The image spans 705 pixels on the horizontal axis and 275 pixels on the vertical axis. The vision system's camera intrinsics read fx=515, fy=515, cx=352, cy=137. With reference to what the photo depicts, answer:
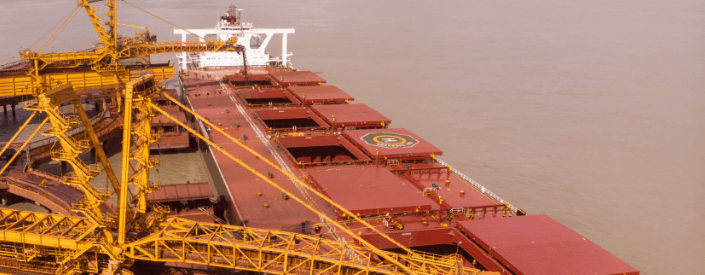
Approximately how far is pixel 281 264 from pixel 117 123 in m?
35.6

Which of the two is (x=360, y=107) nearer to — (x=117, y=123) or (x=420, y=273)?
(x=117, y=123)

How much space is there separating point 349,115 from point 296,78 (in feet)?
65.7

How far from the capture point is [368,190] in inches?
1135

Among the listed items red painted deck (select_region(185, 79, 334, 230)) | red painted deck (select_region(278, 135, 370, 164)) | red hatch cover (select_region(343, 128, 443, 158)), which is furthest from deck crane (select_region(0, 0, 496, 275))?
red painted deck (select_region(278, 135, 370, 164))

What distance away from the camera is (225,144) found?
39.5 m

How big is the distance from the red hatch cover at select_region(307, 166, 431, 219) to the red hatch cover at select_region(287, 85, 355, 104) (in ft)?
67.4

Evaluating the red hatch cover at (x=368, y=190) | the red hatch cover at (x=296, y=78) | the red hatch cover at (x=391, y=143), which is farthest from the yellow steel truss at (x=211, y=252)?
the red hatch cover at (x=296, y=78)

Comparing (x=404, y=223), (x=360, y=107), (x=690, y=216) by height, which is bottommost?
(x=690, y=216)

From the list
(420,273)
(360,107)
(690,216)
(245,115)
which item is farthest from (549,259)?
(245,115)

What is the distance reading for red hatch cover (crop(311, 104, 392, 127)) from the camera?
44.1 meters

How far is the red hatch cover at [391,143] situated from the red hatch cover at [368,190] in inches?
132

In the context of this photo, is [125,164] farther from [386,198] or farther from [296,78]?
[296,78]

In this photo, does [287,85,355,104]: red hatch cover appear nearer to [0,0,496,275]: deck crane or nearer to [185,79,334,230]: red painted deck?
[185,79,334,230]: red painted deck

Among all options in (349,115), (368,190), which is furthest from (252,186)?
(349,115)
